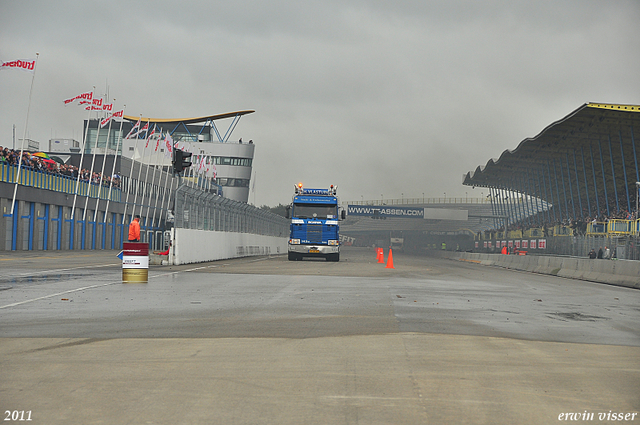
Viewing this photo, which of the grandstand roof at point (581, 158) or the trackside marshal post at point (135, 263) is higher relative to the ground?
the grandstand roof at point (581, 158)

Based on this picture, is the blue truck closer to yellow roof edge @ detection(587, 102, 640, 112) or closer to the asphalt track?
yellow roof edge @ detection(587, 102, 640, 112)

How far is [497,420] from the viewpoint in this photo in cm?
494

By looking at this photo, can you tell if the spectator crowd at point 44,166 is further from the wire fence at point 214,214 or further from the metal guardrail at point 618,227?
the metal guardrail at point 618,227

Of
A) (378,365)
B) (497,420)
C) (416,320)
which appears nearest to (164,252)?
(416,320)

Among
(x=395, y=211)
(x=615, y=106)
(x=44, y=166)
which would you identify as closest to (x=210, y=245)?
(x=44, y=166)

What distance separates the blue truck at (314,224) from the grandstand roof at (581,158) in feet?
78.7

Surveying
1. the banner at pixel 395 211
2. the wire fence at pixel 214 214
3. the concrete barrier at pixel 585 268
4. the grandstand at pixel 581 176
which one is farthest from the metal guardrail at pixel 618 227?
the banner at pixel 395 211

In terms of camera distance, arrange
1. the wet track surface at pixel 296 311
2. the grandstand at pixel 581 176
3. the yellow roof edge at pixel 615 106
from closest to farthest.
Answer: the wet track surface at pixel 296 311 → the grandstand at pixel 581 176 → the yellow roof edge at pixel 615 106

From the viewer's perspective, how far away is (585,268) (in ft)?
92.3

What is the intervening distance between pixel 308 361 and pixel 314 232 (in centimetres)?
3129

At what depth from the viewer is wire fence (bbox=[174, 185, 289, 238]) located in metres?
28.9

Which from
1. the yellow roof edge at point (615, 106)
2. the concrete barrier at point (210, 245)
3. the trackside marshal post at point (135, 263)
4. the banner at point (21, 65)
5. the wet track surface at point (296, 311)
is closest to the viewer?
the wet track surface at point (296, 311)

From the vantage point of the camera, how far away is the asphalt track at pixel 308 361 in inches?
202

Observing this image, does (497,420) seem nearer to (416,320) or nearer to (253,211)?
(416,320)
